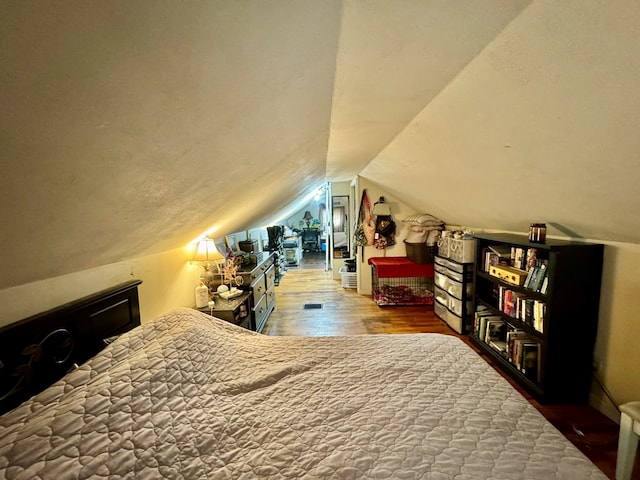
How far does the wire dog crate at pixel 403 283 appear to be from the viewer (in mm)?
4328

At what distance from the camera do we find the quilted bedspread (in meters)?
0.89

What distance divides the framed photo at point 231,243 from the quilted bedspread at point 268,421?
2319mm

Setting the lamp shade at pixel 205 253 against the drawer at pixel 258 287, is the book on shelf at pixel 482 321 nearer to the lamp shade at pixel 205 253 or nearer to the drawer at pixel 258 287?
the drawer at pixel 258 287

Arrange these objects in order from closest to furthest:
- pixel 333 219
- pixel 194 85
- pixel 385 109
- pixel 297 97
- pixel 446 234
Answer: pixel 194 85
pixel 297 97
pixel 385 109
pixel 446 234
pixel 333 219

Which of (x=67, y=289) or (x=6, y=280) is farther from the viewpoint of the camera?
(x=67, y=289)

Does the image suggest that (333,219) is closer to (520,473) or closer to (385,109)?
(385,109)

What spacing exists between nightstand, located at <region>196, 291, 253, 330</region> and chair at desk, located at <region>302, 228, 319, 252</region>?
708 centimetres

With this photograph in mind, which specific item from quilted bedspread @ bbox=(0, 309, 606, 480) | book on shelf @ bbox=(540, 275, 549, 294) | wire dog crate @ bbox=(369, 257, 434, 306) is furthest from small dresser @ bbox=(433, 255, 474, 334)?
quilted bedspread @ bbox=(0, 309, 606, 480)

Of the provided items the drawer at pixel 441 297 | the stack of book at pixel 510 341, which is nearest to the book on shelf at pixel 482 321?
the stack of book at pixel 510 341

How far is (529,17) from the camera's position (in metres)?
0.93

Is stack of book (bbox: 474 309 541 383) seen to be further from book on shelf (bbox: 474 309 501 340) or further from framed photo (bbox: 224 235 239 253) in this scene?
framed photo (bbox: 224 235 239 253)

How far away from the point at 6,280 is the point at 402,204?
182 inches

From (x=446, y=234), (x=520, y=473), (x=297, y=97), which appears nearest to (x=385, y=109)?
(x=297, y=97)

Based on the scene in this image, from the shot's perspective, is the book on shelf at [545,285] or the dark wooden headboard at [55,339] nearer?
the dark wooden headboard at [55,339]
